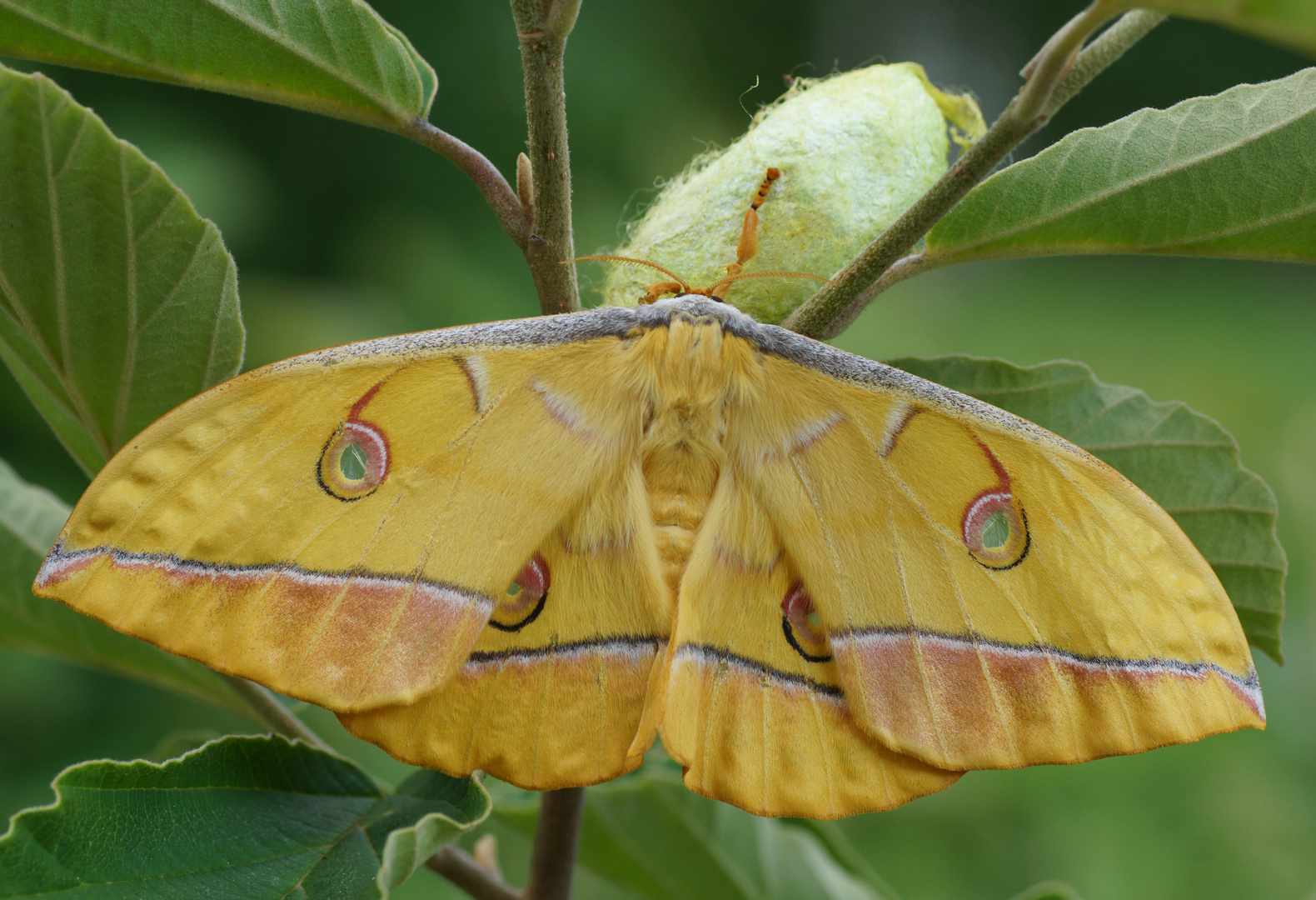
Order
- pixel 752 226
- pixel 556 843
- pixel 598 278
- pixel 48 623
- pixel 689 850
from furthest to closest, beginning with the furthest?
1. pixel 598 278
2. pixel 689 850
3. pixel 48 623
4. pixel 556 843
5. pixel 752 226

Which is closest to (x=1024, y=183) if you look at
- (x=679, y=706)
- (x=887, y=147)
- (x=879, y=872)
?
(x=887, y=147)

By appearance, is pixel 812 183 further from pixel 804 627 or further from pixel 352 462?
pixel 352 462

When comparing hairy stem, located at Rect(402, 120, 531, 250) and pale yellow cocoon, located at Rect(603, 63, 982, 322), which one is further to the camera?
pale yellow cocoon, located at Rect(603, 63, 982, 322)

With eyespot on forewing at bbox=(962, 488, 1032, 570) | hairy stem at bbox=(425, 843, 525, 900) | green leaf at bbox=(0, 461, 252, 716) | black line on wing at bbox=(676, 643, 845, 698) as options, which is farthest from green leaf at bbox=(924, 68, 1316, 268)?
green leaf at bbox=(0, 461, 252, 716)

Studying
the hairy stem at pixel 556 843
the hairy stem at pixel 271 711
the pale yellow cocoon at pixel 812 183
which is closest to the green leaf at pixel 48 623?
the hairy stem at pixel 271 711

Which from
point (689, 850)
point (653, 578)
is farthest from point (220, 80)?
point (689, 850)

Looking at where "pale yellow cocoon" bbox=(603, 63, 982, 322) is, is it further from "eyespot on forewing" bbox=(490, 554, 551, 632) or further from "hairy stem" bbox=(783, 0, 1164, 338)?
"eyespot on forewing" bbox=(490, 554, 551, 632)

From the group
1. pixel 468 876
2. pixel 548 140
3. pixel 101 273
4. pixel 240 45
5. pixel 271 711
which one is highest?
pixel 240 45
